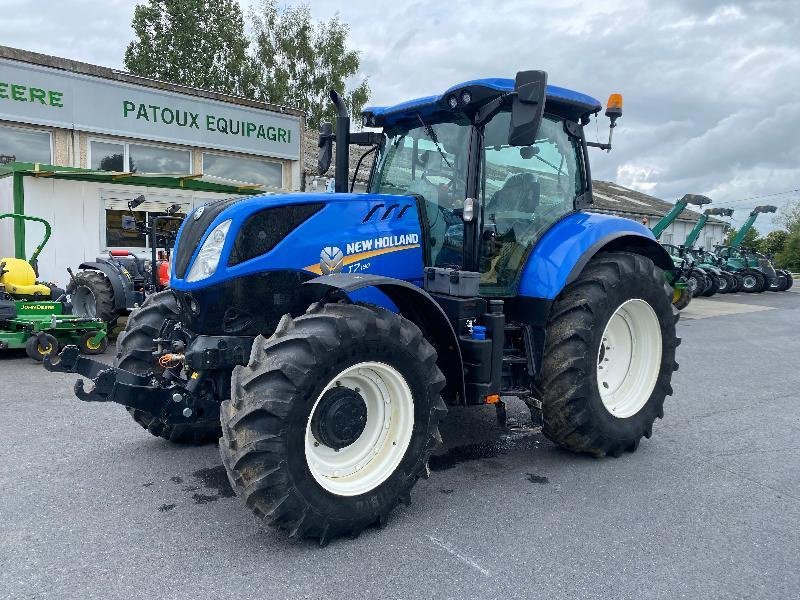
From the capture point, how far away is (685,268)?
17.9 m

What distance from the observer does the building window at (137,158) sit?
48.1 feet

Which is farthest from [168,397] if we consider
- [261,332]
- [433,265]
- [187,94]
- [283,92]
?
[283,92]

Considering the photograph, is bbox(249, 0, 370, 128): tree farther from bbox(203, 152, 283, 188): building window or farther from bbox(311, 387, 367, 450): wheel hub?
bbox(311, 387, 367, 450): wheel hub

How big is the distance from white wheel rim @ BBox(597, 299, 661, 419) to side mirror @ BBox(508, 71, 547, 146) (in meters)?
1.72

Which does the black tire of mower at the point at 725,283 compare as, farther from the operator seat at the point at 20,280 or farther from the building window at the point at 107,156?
the operator seat at the point at 20,280

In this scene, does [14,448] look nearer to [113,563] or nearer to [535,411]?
[113,563]

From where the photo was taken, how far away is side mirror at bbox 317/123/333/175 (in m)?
4.91

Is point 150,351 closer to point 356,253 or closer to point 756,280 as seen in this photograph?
point 356,253

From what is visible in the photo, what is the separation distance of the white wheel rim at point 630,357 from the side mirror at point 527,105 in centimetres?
172

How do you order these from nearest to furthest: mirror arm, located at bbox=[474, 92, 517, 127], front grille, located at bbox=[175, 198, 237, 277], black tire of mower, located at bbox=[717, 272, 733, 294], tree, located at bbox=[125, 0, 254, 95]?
1. front grille, located at bbox=[175, 198, 237, 277]
2. mirror arm, located at bbox=[474, 92, 517, 127]
3. black tire of mower, located at bbox=[717, 272, 733, 294]
4. tree, located at bbox=[125, 0, 254, 95]

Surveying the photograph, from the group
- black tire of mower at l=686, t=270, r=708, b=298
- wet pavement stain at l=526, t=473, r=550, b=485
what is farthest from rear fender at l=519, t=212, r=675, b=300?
black tire of mower at l=686, t=270, r=708, b=298

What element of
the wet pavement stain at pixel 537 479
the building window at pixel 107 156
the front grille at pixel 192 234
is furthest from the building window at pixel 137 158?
the wet pavement stain at pixel 537 479

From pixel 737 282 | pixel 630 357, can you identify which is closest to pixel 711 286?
pixel 737 282

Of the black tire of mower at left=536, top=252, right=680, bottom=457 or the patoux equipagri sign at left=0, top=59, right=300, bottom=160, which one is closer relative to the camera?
the black tire of mower at left=536, top=252, right=680, bottom=457
